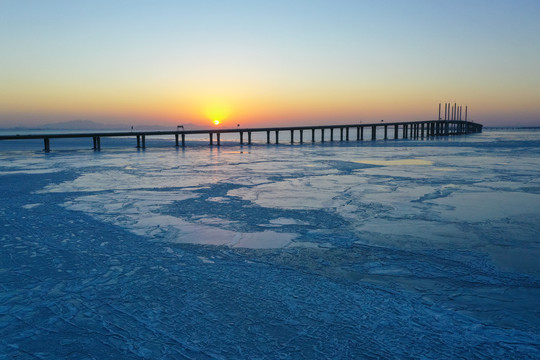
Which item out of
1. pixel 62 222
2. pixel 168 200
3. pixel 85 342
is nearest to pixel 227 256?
pixel 85 342

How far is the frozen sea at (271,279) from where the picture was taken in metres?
2.82

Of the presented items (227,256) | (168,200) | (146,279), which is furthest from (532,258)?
(168,200)

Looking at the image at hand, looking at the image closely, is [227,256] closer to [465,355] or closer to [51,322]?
[51,322]

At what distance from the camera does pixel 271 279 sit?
4.00 m

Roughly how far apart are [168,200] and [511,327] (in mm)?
6829

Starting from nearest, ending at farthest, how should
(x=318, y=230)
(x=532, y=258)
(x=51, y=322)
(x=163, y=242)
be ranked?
(x=51, y=322)
(x=532, y=258)
(x=163, y=242)
(x=318, y=230)

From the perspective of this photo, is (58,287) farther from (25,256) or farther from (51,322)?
(25,256)

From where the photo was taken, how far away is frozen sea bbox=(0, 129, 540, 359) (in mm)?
2820

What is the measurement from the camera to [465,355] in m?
2.64

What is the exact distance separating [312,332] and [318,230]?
9.88ft

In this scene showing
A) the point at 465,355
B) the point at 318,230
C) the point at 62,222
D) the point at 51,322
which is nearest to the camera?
the point at 465,355

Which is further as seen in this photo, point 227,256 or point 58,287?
point 227,256

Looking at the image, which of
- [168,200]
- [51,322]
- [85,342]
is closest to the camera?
[85,342]

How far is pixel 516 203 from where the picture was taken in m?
7.82
